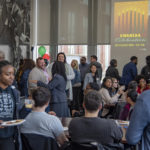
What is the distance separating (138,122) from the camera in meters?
2.10

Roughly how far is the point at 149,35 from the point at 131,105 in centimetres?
567

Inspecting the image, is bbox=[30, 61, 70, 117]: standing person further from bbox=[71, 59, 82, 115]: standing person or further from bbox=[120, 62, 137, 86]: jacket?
bbox=[120, 62, 137, 86]: jacket

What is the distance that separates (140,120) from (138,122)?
20 millimetres

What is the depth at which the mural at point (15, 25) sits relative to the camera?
33.5 feet

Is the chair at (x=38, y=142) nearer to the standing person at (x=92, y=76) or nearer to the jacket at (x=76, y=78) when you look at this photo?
the standing person at (x=92, y=76)

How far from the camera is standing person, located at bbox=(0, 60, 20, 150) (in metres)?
3.01

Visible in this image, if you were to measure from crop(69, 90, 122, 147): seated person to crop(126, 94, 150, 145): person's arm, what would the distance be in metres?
0.38

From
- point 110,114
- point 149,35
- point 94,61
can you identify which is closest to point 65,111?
point 110,114

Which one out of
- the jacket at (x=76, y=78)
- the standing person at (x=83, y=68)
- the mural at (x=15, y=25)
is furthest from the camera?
the mural at (x=15, y=25)

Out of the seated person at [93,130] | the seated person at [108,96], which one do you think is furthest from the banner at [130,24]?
the seated person at [93,130]

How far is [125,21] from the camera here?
9875 mm

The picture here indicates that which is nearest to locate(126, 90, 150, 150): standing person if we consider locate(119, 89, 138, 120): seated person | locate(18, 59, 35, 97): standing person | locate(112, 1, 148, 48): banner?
locate(119, 89, 138, 120): seated person

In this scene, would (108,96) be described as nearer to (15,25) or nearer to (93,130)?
(93,130)

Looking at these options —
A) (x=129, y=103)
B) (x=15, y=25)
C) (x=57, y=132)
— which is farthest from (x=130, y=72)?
(x=57, y=132)
